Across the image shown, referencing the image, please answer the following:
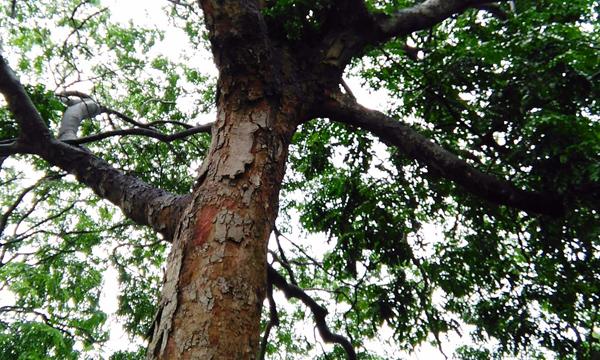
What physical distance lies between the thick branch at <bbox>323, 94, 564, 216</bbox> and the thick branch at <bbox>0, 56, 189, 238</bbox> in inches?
49.3

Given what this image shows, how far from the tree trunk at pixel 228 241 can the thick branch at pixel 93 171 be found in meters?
0.36

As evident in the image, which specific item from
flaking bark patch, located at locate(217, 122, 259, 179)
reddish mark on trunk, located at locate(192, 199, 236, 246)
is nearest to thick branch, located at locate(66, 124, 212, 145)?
flaking bark patch, located at locate(217, 122, 259, 179)

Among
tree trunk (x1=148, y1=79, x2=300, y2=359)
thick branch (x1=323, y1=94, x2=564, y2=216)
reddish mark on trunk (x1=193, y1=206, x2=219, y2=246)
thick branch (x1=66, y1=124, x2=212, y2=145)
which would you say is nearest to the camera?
tree trunk (x1=148, y1=79, x2=300, y2=359)

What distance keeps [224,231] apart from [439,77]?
2.52 metres

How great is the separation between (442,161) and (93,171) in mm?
2350

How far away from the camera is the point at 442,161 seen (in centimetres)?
238

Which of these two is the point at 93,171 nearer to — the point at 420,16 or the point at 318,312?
the point at 318,312

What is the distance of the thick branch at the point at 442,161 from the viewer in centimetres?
229

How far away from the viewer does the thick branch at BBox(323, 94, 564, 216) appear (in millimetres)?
2291

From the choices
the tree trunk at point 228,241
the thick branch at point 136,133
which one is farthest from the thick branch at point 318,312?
the tree trunk at point 228,241

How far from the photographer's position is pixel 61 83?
4719 mm

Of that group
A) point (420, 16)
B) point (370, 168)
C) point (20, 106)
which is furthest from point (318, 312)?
point (20, 106)

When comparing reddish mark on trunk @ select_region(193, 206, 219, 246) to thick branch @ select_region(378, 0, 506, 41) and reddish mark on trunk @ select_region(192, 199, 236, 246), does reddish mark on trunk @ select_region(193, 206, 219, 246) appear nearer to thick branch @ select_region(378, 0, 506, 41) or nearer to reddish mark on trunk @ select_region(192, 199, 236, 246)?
reddish mark on trunk @ select_region(192, 199, 236, 246)

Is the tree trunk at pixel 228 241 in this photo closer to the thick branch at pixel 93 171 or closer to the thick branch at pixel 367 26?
the thick branch at pixel 93 171
